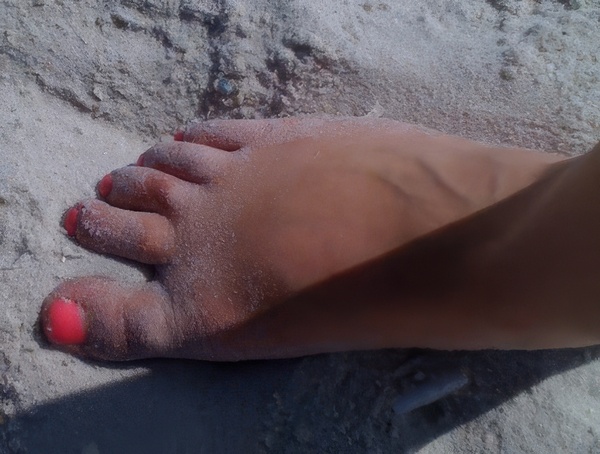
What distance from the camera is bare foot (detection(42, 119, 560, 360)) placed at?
3.81 ft

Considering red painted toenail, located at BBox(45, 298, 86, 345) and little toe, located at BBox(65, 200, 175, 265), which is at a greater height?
little toe, located at BBox(65, 200, 175, 265)

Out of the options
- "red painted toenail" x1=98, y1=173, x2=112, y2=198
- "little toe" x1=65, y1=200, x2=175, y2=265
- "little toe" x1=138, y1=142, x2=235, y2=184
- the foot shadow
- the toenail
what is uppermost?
the toenail

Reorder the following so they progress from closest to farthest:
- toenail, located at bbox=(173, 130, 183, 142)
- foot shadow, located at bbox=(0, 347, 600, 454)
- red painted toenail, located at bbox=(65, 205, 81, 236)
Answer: foot shadow, located at bbox=(0, 347, 600, 454)
red painted toenail, located at bbox=(65, 205, 81, 236)
toenail, located at bbox=(173, 130, 183, 142)

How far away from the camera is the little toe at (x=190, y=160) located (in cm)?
133

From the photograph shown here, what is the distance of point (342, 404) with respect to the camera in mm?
1200

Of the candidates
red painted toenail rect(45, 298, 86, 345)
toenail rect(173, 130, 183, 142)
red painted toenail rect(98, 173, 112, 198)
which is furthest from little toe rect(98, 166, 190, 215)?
red painted toenail rect(45, 298, 86, 345)

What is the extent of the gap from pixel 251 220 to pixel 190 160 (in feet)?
0.75

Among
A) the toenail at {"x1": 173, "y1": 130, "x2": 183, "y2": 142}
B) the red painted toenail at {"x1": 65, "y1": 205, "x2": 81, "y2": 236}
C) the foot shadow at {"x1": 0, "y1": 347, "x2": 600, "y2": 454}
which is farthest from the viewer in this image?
the toenail at {"x1": 173, "y1": 130, "x2": 183, "y2": 142}

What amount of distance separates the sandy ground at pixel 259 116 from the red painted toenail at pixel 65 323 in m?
0.03

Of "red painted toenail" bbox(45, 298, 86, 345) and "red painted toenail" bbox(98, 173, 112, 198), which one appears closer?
"red painted toenail" bbox(45, 298, 86, 345)

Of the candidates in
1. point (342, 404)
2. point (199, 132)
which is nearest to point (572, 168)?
point (342, 404)

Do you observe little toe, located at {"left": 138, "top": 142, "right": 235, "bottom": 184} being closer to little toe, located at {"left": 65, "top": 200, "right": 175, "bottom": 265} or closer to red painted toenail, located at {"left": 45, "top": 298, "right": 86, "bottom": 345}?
little toe, located at {"left": 65, "top": 200, "right": 175, "bottom": 265}

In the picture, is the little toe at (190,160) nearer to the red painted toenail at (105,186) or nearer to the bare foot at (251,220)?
the bare foot at (251,220)

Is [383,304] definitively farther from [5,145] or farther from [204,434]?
[5,145]
